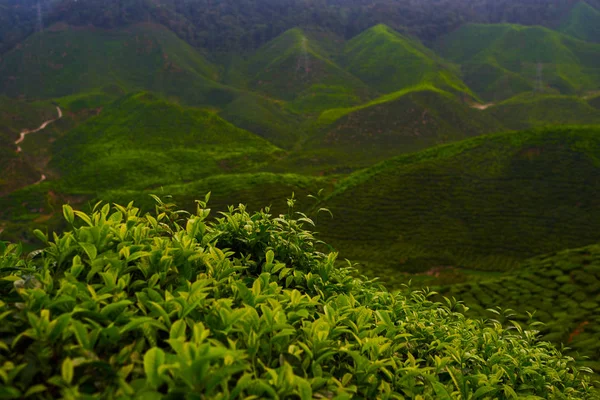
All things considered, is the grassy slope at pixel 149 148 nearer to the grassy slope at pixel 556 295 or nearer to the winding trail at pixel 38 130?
the winding trail at pixel 38 130

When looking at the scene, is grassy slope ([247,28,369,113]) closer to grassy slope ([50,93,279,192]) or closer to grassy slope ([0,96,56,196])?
grassy slope ([50,93,279,192])

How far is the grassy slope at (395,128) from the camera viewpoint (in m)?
64.8

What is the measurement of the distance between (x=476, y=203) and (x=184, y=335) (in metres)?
25.4

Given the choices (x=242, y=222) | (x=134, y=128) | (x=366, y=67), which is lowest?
(x=134, y=128)

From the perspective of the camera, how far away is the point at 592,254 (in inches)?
482

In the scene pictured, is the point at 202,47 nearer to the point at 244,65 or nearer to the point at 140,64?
the point at 244,65

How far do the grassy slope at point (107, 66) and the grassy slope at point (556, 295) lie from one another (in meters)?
102

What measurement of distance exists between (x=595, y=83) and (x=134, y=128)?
129245 mm

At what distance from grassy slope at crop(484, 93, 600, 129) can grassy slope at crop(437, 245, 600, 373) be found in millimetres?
77494

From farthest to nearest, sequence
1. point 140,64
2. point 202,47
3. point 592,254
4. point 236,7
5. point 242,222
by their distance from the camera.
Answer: point 236,7 < point 202,47 < point 140,64 < point 592,254 < point 242,222

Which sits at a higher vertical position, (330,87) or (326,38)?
(326,38)

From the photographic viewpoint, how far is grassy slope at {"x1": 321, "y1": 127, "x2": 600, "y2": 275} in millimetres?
20547

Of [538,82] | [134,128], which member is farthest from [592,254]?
[538,82]

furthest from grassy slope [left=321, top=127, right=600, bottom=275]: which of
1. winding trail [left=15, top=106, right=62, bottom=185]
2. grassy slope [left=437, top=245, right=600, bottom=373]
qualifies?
winding trail [left=15, top=106, right=62, bottom=185]
